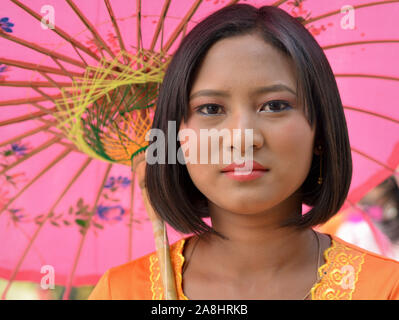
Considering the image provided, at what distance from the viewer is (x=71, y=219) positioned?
2.08m

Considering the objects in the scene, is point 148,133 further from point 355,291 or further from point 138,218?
point 355,291

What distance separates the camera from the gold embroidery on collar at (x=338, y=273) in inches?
63.0

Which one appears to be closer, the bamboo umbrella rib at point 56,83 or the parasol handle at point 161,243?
the parasol handle at point 161,243

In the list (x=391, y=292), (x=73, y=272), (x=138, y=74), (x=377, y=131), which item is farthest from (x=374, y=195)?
(x=73, y=272)

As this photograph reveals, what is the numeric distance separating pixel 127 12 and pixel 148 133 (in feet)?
1.24

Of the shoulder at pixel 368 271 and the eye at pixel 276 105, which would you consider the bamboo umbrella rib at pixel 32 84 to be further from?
the shoulder at pixel 368 271

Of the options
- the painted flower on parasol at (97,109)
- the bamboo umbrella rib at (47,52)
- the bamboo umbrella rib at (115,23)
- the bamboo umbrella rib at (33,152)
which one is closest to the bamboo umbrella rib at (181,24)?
the painted flower on parasol at (97,109)

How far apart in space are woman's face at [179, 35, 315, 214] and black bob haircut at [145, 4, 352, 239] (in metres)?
0.04

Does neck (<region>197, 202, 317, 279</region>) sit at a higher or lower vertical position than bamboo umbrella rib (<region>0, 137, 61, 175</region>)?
lower

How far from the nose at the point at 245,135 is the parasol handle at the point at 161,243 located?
448 millimetres

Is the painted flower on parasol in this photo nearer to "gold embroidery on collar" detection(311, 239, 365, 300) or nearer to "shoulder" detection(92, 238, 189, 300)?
"shoulder" detection(92, 238, 189, 300)

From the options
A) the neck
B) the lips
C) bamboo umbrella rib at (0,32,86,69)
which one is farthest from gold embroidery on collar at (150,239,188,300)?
bamboo umbrella rib at (0,32,86,69)

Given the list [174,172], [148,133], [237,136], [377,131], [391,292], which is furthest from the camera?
[377,131]

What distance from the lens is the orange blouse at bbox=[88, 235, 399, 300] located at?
1.60 m
